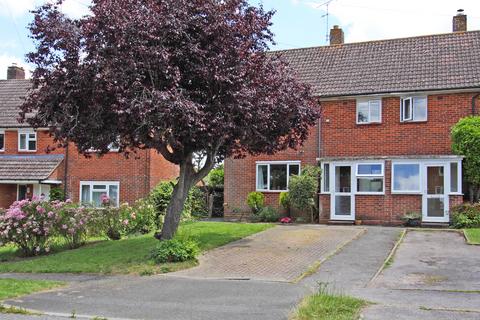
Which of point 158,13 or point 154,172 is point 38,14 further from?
point 154,172

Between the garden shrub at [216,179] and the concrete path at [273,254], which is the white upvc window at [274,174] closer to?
the garden shrub at [216,179]

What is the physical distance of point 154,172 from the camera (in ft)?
88.7

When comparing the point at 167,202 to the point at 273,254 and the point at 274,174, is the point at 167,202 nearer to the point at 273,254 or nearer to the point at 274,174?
the point at 274,174

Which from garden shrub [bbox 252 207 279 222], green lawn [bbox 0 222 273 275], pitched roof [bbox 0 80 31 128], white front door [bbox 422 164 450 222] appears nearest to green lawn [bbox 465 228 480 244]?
white front door [bbox 422 164 450 222]

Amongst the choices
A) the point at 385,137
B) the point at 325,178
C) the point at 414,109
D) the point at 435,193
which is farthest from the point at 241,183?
the point at 435,193

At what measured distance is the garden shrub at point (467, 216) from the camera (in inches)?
742

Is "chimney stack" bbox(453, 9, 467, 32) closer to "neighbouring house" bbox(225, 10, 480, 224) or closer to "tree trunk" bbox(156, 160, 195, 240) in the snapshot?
"neighbouring house" bbox(225, 10, 480, 224)

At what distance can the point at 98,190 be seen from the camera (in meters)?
27.2

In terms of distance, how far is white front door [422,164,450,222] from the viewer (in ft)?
67.2

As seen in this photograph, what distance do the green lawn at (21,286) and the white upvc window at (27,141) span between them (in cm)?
1829

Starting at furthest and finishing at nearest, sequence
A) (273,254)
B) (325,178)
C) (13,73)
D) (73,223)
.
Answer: (13,73) < (325,178) < (73,223) < (273,254)

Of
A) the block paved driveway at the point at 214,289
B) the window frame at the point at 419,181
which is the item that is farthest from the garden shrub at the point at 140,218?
the window frame at the point at 419,181

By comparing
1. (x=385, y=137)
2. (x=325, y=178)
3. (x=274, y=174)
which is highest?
(x=385, y=137)

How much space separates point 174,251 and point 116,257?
6.55 feet
